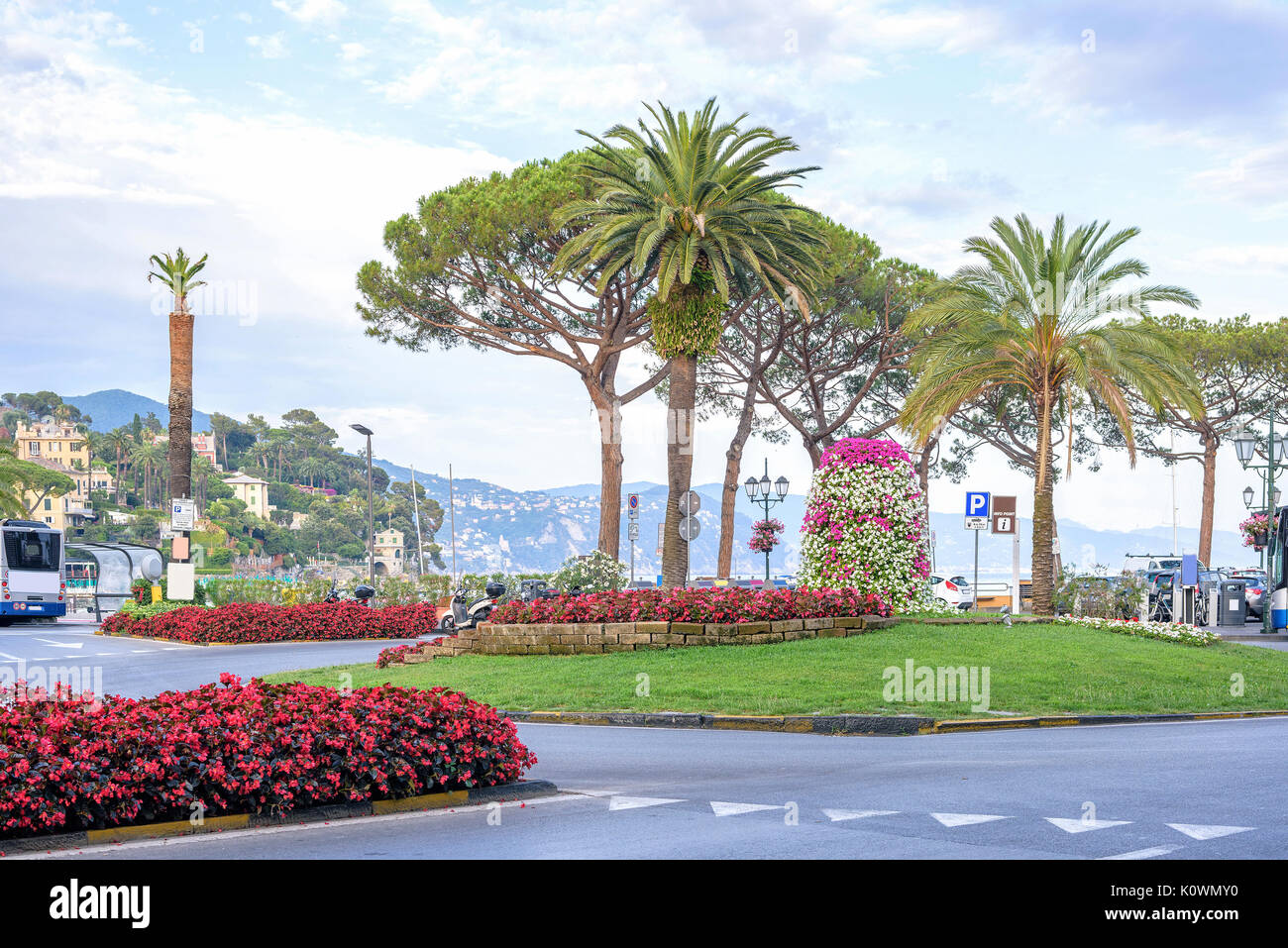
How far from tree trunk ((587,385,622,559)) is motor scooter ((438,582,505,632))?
8427mm

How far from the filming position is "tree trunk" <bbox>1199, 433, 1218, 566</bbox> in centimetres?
5350

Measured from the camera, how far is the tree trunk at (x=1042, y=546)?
26047mm

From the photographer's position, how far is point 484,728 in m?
9.07

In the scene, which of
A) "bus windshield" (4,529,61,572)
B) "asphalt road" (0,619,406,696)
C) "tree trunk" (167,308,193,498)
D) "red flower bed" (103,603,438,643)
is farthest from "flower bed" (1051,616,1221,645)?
"bus windshield" (4,529,61,572)

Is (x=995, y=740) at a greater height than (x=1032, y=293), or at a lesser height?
lesser

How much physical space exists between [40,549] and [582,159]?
2061cm

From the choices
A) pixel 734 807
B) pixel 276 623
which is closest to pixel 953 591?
pixel 276 623

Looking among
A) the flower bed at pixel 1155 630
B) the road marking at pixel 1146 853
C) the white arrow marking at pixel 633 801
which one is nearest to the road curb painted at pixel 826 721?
the white arrow marking at pixel 633 801

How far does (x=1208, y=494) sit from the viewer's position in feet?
178

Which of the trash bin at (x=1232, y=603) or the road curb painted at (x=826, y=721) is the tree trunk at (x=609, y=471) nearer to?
the trash bin at (x=1232, y=603)

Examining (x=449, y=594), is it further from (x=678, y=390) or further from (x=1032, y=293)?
(x=1032, y=293)

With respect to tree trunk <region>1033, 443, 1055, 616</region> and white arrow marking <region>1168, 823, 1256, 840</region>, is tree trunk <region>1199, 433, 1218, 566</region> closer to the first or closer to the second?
tree trunk <region>1033, 443, 1055, 616</region>

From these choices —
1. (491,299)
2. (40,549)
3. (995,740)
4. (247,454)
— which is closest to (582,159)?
(491,299)

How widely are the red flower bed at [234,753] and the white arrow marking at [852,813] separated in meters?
2.39
